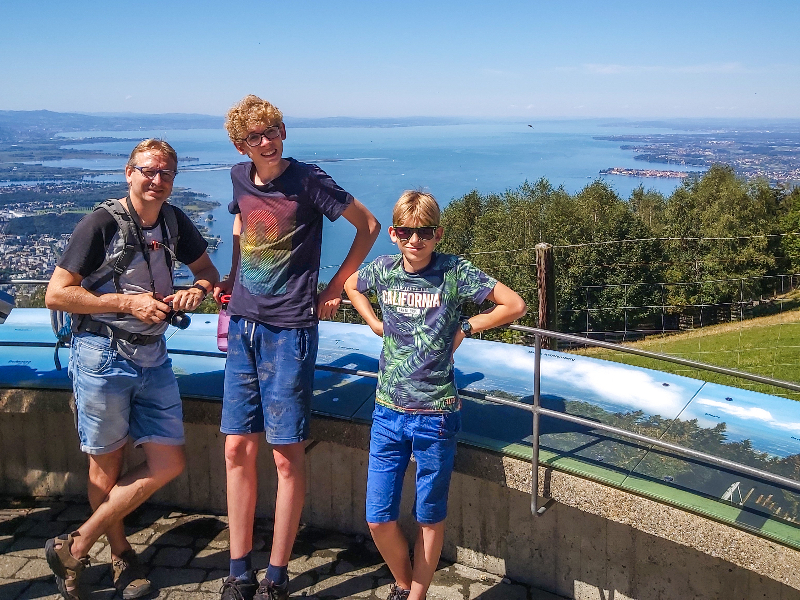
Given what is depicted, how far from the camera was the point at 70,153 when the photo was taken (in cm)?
6569

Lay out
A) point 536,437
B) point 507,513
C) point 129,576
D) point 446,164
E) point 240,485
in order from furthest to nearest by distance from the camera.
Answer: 1. point 446,164
2. point 507,513
3. point 129,576
4. point 240,485
5. point 536,437

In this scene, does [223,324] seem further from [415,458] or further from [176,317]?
[415,458]

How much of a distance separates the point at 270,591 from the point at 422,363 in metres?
1.25

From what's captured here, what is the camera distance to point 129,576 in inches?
143

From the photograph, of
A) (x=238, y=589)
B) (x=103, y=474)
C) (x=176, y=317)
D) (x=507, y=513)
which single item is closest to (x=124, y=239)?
(x=176, y=317)

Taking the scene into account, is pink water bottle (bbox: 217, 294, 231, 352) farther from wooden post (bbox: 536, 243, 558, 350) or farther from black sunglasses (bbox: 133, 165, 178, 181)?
wooden post (bbox: 536, 243, 558, 350)

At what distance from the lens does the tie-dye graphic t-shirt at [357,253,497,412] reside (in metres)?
3.06

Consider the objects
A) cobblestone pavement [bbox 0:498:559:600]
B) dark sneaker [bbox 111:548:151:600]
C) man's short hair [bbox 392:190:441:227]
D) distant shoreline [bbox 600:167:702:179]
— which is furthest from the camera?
→ distant shoreline [bbox 600:167:702:179]

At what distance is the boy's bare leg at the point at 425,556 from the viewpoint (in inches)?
124

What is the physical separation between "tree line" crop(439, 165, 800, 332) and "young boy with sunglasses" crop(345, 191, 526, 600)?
1307 inches

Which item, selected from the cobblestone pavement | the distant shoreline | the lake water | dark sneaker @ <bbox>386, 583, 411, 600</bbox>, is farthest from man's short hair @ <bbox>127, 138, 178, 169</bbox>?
the distant shoreline

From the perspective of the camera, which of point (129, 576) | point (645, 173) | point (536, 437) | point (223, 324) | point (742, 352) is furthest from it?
point (645, 173)

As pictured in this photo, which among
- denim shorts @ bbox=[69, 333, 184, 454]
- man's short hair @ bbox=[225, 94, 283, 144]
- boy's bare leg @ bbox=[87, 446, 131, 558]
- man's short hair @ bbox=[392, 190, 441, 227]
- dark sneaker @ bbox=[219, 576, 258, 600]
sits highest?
man's short hair @ bbox=[225, 94, 283, 144]

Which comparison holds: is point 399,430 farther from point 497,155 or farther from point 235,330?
point 497,155
